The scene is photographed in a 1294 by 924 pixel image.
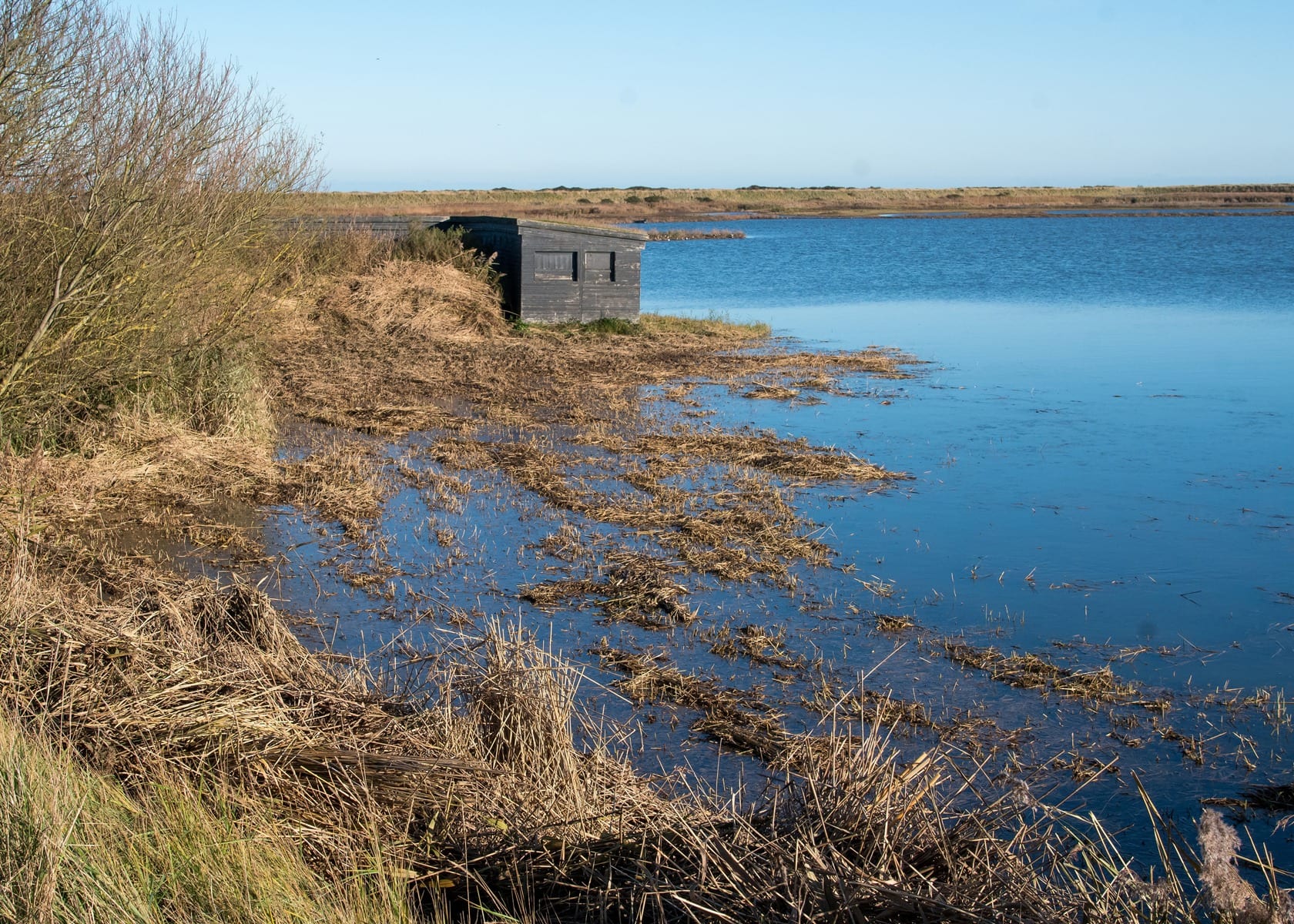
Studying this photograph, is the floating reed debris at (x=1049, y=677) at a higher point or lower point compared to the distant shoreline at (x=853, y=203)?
lower

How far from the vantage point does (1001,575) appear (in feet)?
29.1

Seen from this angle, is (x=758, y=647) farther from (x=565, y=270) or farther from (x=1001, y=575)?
(x=565, y=270)

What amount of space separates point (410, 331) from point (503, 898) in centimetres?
1901

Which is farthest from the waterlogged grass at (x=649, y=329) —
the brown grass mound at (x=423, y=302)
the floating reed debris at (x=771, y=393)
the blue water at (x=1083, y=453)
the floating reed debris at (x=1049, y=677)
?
the floating reed debris at (x=1049, y=677)

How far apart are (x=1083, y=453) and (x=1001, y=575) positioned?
5.10 m

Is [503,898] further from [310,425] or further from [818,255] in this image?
[818,255]

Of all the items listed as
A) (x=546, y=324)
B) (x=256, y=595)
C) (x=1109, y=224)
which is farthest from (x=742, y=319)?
(x=1109, y=224)

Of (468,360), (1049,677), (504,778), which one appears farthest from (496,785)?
(468,360)

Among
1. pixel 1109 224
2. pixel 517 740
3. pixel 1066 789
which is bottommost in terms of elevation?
pixel 1066 789

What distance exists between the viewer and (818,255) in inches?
2037

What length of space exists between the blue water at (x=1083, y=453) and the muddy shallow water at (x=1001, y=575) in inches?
1.7

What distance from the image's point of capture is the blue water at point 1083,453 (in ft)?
26.9

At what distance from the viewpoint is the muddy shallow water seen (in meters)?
6.17

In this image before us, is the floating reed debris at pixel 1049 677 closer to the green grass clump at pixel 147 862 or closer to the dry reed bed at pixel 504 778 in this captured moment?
the dry reed bed at pixel 504 778
